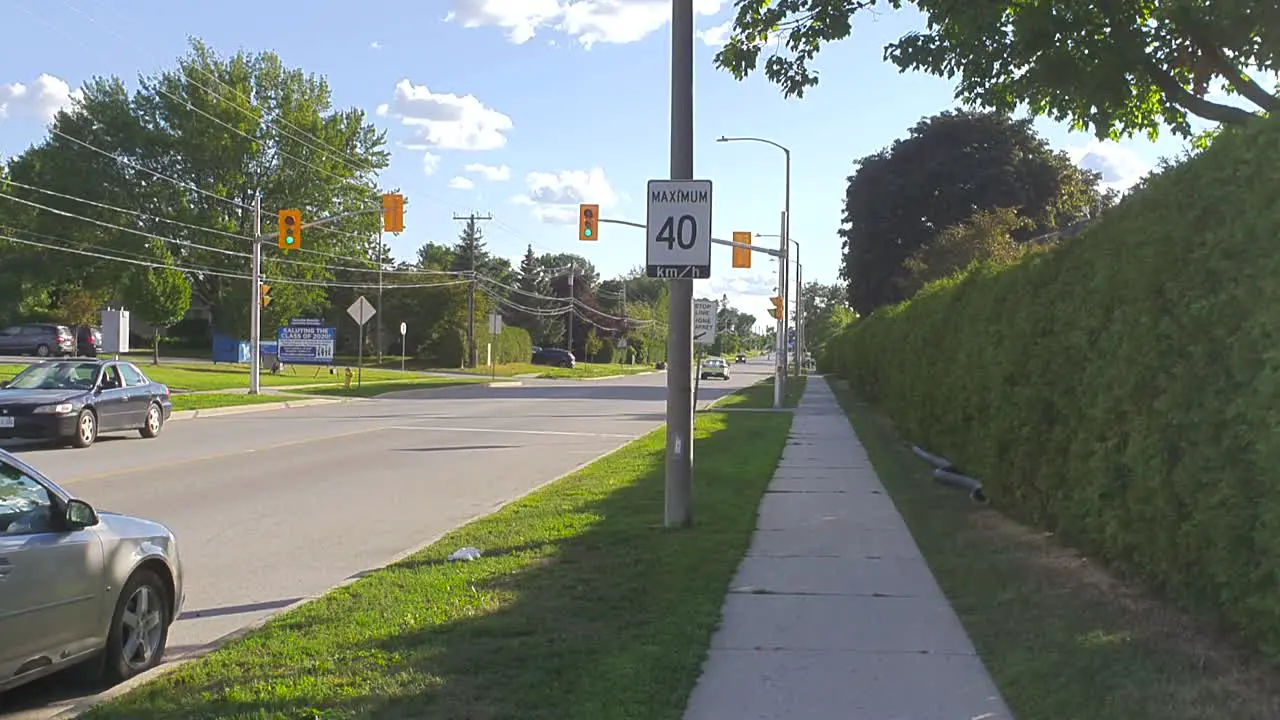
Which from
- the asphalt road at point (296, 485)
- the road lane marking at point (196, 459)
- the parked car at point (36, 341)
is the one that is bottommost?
the asphalt road at point (296, 485)

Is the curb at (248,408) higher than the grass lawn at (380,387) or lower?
lower

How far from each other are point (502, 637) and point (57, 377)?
53.1 feet

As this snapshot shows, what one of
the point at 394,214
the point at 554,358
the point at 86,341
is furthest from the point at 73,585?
the point at 554,358

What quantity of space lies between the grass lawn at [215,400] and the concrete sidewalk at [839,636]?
21.8m

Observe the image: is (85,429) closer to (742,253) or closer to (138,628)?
(138,628)

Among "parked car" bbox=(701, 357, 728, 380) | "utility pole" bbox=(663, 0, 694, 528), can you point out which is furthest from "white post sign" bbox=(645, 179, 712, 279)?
"parked car" bbox=(701, 357, 728, 380)

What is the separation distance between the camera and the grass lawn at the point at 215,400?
29.4 metres

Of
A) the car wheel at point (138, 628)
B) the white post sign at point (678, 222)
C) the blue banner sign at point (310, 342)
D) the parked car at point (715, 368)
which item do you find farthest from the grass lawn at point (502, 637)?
the parked car at point (715, 368)

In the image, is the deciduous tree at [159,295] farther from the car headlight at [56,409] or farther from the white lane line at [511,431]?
the car headlight at [56,409]

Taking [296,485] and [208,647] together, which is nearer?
[208,647]

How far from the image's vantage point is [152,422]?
21250mm

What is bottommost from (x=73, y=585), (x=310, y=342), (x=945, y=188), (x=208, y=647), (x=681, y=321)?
(x=208, y=647)

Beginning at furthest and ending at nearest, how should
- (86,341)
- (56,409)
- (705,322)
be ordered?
(86,341) → (705,322) → (56,409)

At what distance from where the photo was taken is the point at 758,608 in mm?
7359
